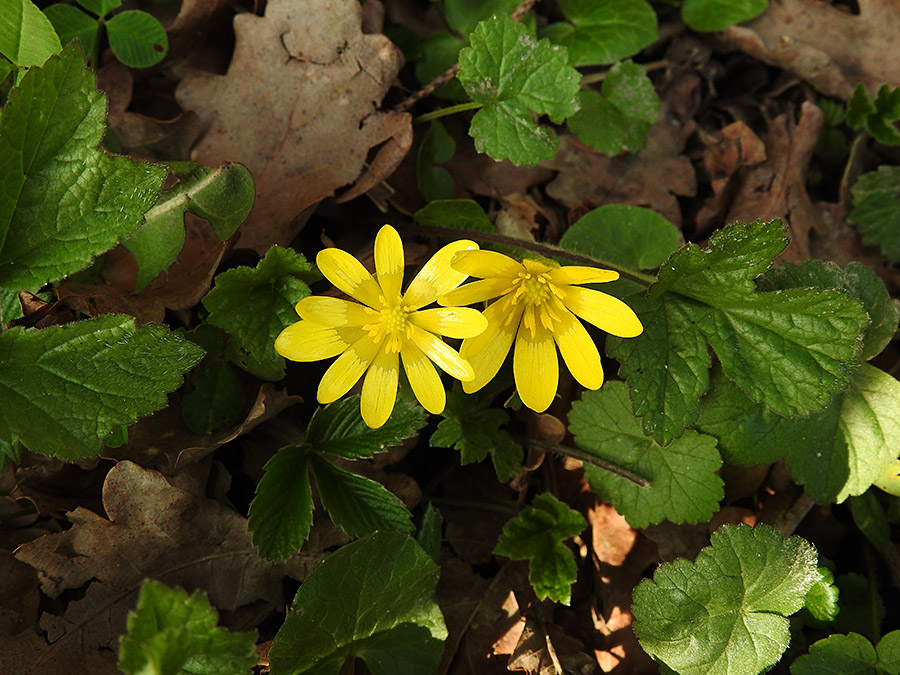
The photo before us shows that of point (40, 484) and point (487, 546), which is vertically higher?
point (40, 484)

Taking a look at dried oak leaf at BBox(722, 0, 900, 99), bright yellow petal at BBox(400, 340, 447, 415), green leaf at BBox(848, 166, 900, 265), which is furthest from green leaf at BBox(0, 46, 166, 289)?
green leaf at BBox(848, 166, 900, 265)

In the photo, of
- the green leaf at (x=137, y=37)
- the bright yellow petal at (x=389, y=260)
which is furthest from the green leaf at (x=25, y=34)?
the bright yellow petal at (x=389, y=260)

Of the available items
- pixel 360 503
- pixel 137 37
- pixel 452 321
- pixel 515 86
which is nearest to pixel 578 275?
pixel 452 321

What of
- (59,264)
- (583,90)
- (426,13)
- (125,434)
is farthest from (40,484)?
(583,90)

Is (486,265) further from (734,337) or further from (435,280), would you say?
(734,337)

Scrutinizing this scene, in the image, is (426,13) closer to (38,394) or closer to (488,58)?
(488,58)

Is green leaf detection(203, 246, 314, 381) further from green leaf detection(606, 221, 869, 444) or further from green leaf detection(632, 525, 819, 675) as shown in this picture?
green leaf detection(632, 525, 819, 675)
